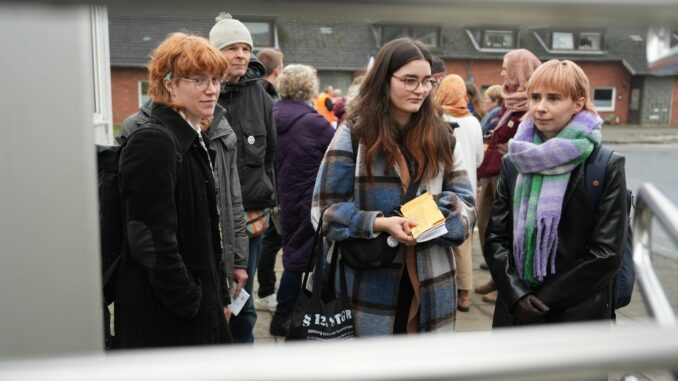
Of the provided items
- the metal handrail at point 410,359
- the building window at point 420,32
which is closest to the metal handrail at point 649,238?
the metal handrail at point 410,359

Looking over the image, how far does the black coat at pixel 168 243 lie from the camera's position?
213 cm

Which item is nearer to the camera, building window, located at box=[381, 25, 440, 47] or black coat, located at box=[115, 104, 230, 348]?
building window, located at box=[381, 25, 440, 47]

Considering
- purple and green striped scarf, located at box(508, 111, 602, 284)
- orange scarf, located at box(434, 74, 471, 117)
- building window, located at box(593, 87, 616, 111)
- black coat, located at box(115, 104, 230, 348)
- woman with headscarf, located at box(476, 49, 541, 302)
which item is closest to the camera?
black coat, located at box(115, 104, 230, 348)

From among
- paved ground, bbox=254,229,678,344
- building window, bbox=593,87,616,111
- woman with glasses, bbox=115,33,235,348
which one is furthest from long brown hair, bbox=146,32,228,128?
building window, bbox=593,87,616,111

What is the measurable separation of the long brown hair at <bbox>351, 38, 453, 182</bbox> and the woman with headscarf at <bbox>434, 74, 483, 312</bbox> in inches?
64.6

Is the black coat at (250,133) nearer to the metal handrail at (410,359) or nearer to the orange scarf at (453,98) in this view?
the orange scarf at (453,98)

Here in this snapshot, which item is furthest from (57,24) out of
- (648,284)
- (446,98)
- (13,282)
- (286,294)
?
(446,98)

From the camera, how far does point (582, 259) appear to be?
2.41 metres

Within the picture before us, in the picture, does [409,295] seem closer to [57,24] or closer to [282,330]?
[282,330]

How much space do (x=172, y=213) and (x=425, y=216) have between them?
902 mm

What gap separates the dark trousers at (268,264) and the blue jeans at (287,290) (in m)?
0.61

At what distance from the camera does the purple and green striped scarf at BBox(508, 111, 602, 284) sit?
7.91ft

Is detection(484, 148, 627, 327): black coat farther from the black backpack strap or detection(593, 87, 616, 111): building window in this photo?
detection(593, 87, 616, 111): building window

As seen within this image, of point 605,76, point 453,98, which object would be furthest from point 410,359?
point 605,76
